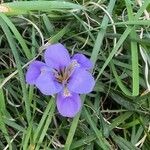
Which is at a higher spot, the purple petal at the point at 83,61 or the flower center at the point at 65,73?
the purple petal at the point at 83,61

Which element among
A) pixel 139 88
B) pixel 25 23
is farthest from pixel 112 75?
pixel 25 23

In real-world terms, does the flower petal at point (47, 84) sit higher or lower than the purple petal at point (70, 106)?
higher

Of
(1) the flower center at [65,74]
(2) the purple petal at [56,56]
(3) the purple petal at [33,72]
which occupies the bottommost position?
(1) the flower center at [65,74]

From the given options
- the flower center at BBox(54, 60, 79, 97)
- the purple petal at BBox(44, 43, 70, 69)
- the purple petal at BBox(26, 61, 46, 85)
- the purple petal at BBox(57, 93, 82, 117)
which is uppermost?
the purple petal at BBox(44, 43, 70, 69)
